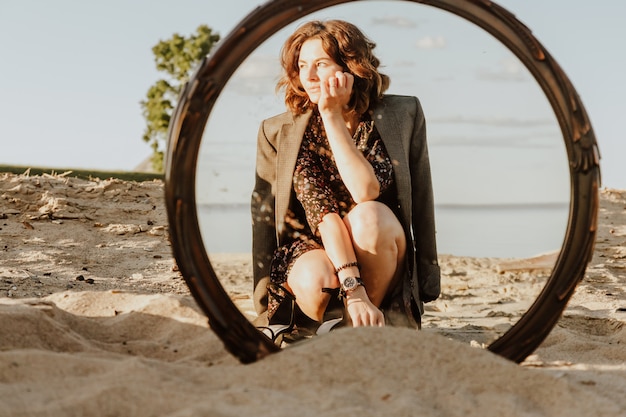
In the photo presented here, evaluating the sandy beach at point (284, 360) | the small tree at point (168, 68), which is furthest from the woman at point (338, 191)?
the small tree at point (168, 68)

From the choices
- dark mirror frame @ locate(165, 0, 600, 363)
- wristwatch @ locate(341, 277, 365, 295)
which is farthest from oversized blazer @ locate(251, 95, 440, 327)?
dark mirror frame @ locate(165, 0, 600, 363)

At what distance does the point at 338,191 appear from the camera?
7.97 feet

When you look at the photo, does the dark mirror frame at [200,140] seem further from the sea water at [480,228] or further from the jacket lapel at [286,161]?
the jacket lapel at [286,161]

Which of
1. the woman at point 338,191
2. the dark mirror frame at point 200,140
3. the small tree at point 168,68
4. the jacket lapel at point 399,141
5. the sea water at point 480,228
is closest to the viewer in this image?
the dark mirror frame at point 200,140

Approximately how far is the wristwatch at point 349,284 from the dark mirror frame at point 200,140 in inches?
15.3

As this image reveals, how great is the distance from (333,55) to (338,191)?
45 cm

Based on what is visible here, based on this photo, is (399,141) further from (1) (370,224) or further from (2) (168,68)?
(2) (168,68)

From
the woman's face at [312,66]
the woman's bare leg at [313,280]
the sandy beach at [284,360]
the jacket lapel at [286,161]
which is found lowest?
the sandy beach at [284,360]

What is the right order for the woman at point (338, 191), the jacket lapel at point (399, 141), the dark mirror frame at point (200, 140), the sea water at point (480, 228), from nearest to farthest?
the dark mirror frame at point (200, 140)
the sea water at point (480, 228)
the woman at point (338, 191)
the jacket lapel at point (399, 141)

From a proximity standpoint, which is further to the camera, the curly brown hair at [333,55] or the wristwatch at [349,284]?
the curly brown hair at [333,55]

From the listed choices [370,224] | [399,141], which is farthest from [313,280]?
[399,141]

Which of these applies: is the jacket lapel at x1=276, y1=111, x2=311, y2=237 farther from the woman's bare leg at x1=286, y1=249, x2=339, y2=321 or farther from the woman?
the woman's bare leg at x1=286, y1=249, x2=339, y2=321

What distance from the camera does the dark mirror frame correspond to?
1.84 m

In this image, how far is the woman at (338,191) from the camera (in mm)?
2287
